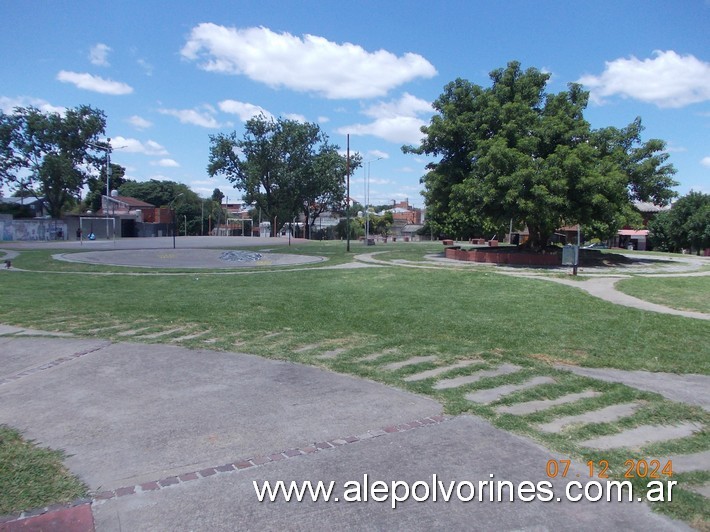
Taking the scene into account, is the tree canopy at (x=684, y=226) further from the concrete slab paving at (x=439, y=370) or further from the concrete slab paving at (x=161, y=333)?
the concrete slab paving at (x=161, y=333)

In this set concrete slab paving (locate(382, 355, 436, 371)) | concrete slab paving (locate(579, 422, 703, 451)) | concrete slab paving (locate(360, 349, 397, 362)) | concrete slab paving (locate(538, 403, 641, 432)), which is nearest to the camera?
concrete slab paving (locate(579, 422, 703, 451))

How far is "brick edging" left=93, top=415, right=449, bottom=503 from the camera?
3.90 metres

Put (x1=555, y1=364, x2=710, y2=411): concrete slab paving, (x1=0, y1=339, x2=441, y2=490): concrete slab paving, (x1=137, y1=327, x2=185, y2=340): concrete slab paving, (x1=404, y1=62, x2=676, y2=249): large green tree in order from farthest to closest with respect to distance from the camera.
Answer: (x1=404, y1=62, x2=676, y2=249): large green tree → (x1=137, y1=327, x2=185, y2=340): concrete slab paving → (x1=555, y1=364, x2=710, y2=411): concrete slab paving → (x1=0, y1=339, x2=441, y2=490): concrete slab paving

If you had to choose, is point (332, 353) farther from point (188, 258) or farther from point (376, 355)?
point (188, 258)

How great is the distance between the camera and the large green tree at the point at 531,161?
26.1m

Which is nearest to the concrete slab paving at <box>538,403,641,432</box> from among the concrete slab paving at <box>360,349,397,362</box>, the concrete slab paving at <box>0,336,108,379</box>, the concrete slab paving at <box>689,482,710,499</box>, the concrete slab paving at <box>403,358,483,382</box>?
the concrete slab paving at <box>689,482,710,499</box>

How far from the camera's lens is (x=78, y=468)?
13.9 feet

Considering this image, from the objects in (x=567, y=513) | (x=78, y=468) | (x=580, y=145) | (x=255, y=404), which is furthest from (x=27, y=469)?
(x=580, y=145)

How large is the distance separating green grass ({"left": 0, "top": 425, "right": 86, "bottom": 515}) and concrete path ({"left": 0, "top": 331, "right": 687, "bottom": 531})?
0.42ft

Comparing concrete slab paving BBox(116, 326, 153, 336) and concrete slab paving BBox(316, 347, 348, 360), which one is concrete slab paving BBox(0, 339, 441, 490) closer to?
concrete slab paving BBox(316, 347, 348, 360)

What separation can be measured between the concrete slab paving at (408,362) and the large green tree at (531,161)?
1950cm

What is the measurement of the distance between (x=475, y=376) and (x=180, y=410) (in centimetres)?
344

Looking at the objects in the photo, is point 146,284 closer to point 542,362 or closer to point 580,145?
point 542,362

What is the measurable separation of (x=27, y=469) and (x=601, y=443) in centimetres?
463
